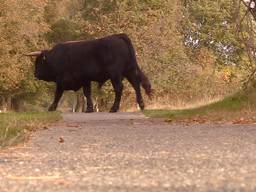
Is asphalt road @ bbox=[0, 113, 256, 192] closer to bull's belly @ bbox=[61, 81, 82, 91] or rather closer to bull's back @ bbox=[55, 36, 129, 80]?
bull's back @ bbox=[55, 36, 129, 80]

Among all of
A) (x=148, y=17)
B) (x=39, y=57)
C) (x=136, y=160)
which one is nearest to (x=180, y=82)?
(x=148, y=17)

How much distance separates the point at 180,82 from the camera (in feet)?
114

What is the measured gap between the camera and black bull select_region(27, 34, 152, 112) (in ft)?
62.2

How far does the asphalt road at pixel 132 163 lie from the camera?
3.90m

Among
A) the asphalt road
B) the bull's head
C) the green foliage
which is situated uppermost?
the green foliage

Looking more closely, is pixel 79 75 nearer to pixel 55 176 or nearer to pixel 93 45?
pixel 93 45

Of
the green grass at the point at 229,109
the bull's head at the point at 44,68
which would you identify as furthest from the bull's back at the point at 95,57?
the green grass at the point at 229,109

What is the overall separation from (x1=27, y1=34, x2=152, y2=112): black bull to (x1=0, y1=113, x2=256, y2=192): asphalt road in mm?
11192

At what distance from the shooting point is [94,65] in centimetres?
1955

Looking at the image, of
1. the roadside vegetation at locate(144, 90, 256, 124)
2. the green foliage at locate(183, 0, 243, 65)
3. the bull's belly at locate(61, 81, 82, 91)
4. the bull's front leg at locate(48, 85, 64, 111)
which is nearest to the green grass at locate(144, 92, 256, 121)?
the roadside vegetation at locate(144, 90, 256, 124)

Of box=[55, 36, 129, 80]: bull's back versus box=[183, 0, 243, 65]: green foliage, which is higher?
box=[183, 0, 243, 65]: green foliage

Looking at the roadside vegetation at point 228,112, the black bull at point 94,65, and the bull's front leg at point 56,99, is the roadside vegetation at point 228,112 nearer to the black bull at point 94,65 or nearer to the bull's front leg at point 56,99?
the black bull at point 94,65

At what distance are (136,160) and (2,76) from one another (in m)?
28.1

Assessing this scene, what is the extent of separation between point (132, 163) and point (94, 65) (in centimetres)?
1468
